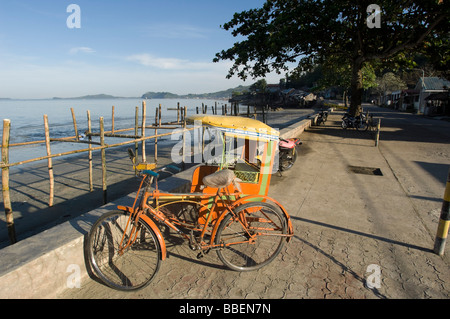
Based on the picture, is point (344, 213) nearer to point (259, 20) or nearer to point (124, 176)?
point (124, 176)

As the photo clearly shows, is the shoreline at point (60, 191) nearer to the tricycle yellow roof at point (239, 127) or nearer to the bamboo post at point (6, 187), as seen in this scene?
the bamboo post at point (6, 187)

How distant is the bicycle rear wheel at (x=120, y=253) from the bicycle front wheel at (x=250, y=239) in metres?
0.85

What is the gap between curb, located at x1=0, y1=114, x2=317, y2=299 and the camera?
2.39 metres

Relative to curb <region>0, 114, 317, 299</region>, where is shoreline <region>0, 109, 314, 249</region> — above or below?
below

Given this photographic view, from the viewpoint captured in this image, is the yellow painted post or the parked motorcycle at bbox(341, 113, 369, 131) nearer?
the yellow painted post

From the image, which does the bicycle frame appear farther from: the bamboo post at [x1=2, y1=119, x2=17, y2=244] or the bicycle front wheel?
the bamboo post at [x1=2, y1=119, x2=17, y2=244]

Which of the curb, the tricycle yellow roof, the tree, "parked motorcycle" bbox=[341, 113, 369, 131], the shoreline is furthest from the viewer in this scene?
"parked motorcycle" bbox=[341, 113, 369, 131]

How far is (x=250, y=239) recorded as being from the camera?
11.2 ft

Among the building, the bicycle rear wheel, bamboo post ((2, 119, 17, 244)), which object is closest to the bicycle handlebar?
the bicycle rear wheel

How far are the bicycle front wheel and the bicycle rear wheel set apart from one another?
854 mm

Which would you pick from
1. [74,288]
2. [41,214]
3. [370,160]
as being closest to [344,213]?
[74,288]

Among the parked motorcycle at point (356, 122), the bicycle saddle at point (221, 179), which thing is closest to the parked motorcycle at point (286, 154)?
the bicycle saddle at point (221, 179)

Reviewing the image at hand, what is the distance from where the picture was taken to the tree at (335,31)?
42.7 feet

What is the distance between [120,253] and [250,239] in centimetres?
153
